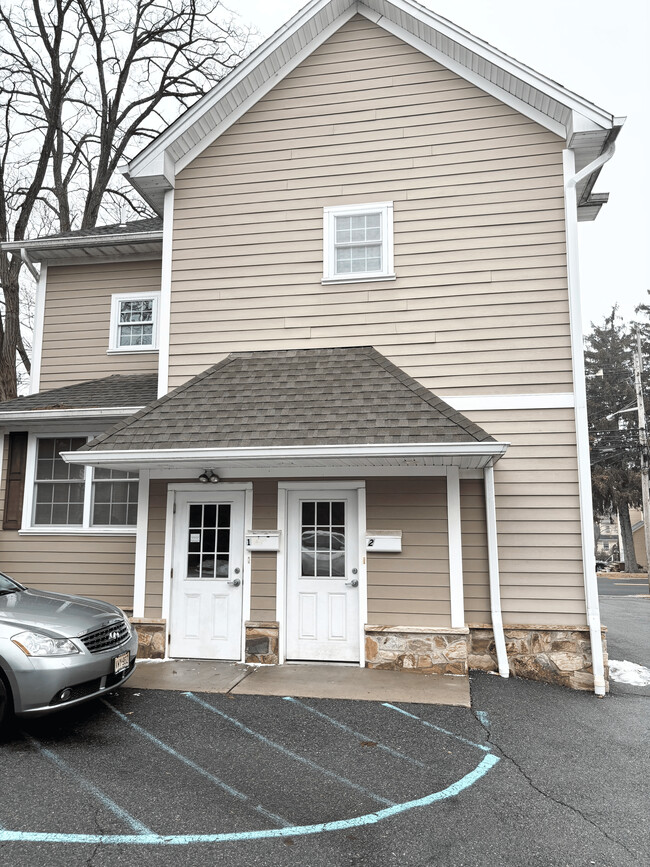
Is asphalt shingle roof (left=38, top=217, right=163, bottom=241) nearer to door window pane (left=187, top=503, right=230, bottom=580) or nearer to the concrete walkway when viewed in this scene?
door window pane (left=187, top=503, right=230, bottom=580)

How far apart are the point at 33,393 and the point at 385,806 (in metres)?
8.84

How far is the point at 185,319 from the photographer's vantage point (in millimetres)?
8273

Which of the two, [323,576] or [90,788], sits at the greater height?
[323,576]

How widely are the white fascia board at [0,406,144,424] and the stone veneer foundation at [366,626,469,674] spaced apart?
438 cm

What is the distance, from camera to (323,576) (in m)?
7.23

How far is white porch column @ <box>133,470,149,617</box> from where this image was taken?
7.47 meters

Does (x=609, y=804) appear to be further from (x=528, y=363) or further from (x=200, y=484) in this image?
(x=200, y=484)

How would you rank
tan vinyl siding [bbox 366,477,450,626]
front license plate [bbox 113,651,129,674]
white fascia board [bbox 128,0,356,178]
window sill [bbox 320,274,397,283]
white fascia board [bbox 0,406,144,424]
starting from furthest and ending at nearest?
white fascia board [bbox 0,406,144,424] < white fascia board [bbox 128,0,356,178] < window sill [bbox 320,274,397,283] < tan vinyl siding [bbox 366,477,450,626] < front license plate [bbox 113,651,129,674]

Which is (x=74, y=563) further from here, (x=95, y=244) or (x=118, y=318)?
(x=95, y=244)

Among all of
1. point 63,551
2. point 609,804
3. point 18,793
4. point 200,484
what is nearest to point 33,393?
point 63,551

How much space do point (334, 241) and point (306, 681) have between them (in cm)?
552

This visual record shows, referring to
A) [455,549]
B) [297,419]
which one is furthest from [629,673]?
[297,419]


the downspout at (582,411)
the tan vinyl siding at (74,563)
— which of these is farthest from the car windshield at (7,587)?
the downspout at (582,411)

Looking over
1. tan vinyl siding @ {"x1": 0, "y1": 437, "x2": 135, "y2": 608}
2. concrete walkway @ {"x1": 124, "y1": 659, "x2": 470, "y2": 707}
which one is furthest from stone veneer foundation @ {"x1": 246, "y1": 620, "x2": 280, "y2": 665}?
tan vinyl siding @ {"x1": 0, "y1": 437, "x2": 135, "y2": 608}
